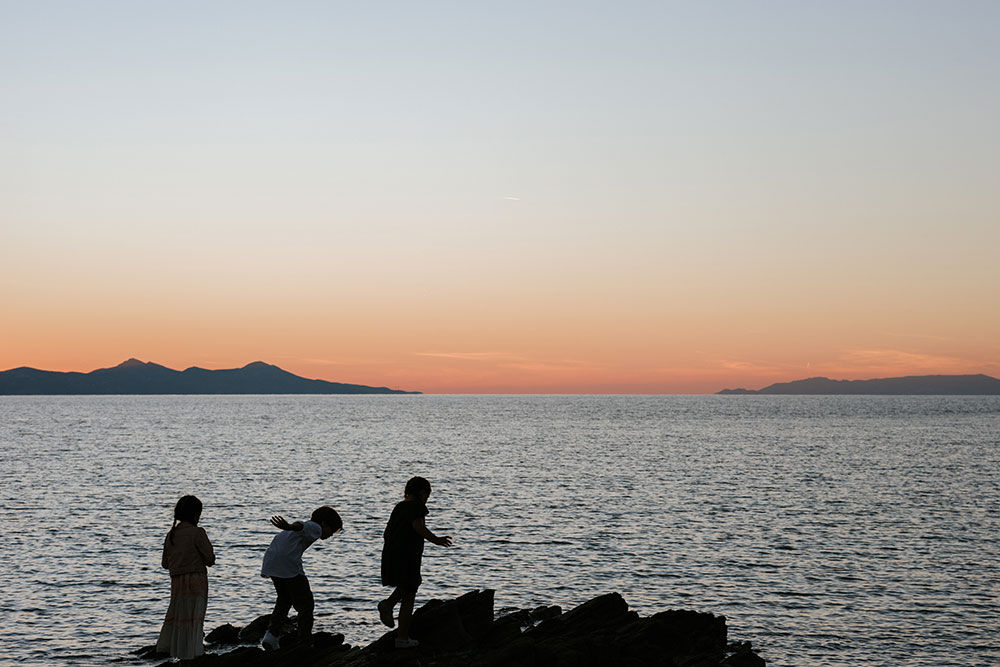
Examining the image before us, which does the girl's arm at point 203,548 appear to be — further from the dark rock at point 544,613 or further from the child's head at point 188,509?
the dark rock at point 544,613

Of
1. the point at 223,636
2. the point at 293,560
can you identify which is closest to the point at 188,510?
the point at 293,560

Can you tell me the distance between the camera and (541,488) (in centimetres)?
5791

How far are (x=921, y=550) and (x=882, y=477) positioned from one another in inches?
1303

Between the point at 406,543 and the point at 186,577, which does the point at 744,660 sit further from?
the point at 186,577

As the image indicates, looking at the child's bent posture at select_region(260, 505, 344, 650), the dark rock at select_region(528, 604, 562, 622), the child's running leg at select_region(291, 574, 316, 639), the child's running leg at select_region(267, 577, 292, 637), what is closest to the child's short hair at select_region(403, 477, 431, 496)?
the child's bent posture at select_region(260, 505, 344, 650)

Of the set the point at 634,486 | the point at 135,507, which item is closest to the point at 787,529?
the point at 634,486

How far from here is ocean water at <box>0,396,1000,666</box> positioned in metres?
22.9

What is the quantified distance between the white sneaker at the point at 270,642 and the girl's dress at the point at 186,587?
1.05 meters

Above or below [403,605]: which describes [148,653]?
below

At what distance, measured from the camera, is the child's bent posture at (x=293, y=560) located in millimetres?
13898

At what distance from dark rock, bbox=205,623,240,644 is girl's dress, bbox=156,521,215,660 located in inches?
208

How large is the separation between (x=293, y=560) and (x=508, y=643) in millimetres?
4409

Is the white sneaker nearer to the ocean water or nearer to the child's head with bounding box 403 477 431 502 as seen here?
the child's head with bounding box 403 477 431 502

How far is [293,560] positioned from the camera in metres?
14.3
